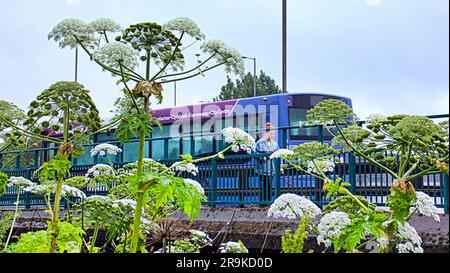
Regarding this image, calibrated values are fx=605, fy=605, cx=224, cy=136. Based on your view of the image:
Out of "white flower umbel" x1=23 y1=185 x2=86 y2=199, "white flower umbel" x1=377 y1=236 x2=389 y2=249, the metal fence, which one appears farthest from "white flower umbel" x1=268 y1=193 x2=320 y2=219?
the metal fence

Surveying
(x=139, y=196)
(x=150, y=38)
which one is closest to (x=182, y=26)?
(x=150, y=38)

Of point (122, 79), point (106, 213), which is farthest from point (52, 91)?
point (106, 213)

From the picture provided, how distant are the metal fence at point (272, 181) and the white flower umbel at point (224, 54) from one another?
4.81m

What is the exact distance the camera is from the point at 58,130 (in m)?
3.11

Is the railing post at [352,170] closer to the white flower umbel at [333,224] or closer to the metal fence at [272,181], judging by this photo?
the metal fence at [272,181]

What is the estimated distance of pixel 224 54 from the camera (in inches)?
130

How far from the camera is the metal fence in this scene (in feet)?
26.5

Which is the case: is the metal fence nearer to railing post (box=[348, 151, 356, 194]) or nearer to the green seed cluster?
railing post (box=[348, 151, 356, 194])

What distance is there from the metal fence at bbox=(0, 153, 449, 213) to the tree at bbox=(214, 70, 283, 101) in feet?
79.6

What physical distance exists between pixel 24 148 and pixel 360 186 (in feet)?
18.1

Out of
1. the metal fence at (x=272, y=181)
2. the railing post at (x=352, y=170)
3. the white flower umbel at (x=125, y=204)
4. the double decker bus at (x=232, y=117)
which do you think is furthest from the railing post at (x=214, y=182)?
the white flower umbel at (x=125, y=204)
